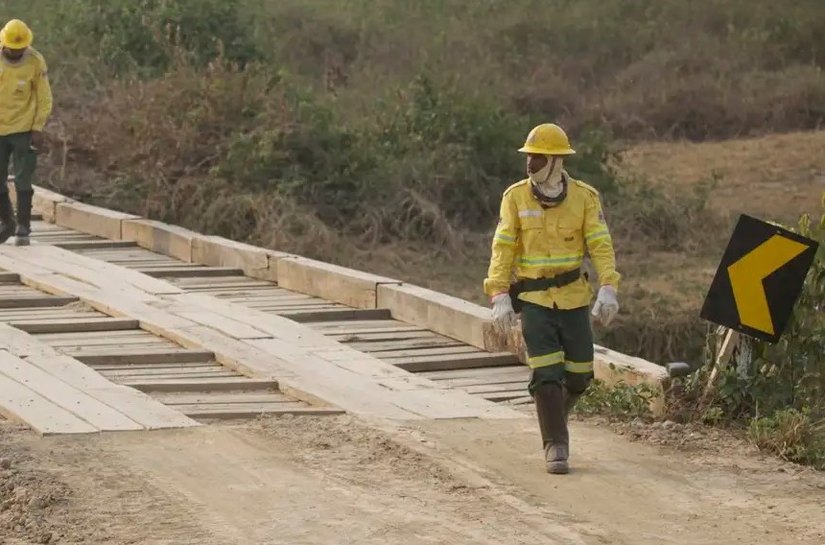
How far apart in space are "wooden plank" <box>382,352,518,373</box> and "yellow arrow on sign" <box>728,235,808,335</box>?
2.26m

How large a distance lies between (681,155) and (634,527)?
17.1 meters

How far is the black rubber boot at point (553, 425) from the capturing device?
8.36 m

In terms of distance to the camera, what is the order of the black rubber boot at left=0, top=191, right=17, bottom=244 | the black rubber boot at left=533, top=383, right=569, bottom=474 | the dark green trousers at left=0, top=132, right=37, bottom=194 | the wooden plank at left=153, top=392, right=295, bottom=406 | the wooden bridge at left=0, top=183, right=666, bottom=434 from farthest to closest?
the black rubber boot at left=0, top=191, right=17, bottom=244 < the dark green trousers at left=0, top=132, right=37, bottom=194 < the wooden plank at left=153, top=392, right=295, bottom=406 < the wooden bridge at left=0, top=183, right=666, bottom=434 < the black rubber boot at left=533, top=383, right=569, bottom=474

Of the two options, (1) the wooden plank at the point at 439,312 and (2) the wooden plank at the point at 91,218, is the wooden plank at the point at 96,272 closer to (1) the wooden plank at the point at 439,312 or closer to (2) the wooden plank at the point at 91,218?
(2) the wooden plank at the point at 91,218

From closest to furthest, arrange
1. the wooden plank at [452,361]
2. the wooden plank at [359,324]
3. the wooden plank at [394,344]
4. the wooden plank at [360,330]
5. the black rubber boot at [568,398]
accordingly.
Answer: the black rubber boot at [568,398] → the wooden plank at [452,361] → the wooden plank at [394,344] → the wooden plank at [360,330] → the wooden plank at [359,324]

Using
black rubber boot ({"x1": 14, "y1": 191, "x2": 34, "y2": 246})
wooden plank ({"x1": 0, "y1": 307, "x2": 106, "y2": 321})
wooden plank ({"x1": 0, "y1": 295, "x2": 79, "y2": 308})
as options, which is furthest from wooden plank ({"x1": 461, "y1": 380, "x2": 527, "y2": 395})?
black rubber boot ({"x1": 14, "y1": 191, "x2": 34, "y2": 246})

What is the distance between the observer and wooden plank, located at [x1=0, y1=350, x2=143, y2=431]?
8961 mm

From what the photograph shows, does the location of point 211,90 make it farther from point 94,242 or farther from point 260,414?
point 260,414

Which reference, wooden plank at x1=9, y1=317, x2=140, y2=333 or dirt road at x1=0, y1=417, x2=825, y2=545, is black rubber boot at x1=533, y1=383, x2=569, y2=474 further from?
wooden plank at x1=9, y1=317, x2=140, y2=333

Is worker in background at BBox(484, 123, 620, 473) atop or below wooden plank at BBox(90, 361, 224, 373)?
atop

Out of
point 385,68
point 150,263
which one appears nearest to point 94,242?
point 150,263

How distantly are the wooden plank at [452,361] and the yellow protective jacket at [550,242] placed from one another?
247 centimetres

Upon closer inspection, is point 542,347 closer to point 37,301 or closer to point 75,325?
point 75,325

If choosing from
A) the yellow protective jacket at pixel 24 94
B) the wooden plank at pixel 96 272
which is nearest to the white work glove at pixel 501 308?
the wooden plank at pixel 96 272
